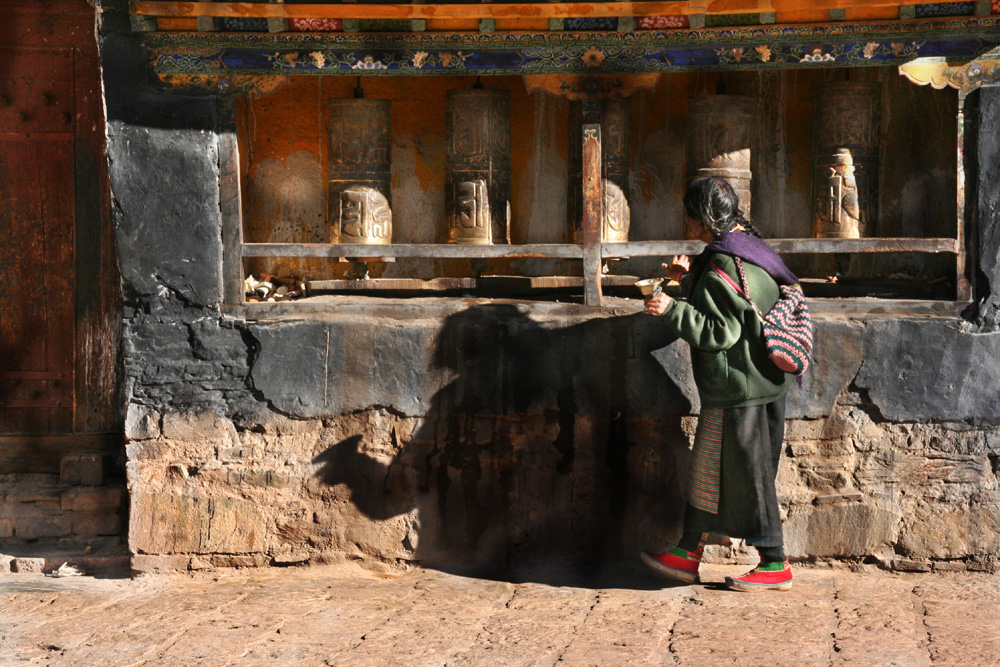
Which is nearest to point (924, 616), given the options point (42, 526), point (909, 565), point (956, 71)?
point (909, 565)

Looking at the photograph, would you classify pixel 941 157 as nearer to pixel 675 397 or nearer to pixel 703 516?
pixel 675 397

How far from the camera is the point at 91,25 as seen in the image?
16.9 feet

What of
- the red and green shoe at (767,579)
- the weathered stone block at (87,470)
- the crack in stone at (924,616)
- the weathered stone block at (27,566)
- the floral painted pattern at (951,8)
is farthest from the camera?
the weathered stone block at (87,470)

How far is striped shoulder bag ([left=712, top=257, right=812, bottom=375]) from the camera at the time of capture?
381 centimetres

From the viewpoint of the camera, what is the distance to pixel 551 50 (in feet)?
14.3

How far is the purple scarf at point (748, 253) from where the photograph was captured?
3.85 m

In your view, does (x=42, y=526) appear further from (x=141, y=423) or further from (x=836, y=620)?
(x=836, y=620)

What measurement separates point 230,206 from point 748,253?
2174mm

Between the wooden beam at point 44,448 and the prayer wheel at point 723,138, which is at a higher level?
the prayer wheel at point 723,138

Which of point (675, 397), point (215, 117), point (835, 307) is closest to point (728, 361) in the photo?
point (675, 397)

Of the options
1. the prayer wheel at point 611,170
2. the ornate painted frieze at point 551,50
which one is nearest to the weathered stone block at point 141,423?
the ornate painted frieze at point 551,50

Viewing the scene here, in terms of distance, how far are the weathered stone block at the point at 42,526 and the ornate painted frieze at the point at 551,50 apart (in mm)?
2242

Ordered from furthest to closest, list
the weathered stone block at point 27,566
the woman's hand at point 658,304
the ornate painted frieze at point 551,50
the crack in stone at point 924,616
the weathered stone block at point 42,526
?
the weathered stone block at point 42,526, the weathered stone block at point 27,566, the ornate painted frieze at point 551,50, the woman's hand at point 658,304, the crack in stone at point 924,616

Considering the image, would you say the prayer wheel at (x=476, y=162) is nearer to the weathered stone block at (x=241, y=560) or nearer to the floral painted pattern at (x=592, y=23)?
the floral painted pattern at (x=592, y=23)
